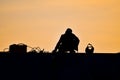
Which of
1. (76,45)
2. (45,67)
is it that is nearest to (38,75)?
(45,67)

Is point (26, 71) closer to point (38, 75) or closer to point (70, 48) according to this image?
point (38, 75)

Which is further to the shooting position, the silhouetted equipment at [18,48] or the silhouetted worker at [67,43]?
the silhouetted equipment at [18,48]

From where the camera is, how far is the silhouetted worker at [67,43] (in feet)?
105

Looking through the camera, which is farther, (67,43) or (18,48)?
(18,48)

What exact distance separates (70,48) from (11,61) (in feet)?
10.4

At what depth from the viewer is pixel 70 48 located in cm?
3212

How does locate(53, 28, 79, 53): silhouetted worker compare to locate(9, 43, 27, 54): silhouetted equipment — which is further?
locate(9, 43, 27, 54): silhouetted equipment

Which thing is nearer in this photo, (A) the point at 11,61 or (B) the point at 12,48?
(A) the point at 11,61

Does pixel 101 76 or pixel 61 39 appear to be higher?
pixel 61 39

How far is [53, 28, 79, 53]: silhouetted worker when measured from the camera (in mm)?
31969

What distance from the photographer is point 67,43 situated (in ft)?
105

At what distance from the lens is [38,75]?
31.6 meters

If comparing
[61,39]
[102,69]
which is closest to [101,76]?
[102,69]

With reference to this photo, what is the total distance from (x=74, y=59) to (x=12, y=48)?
444 cm
